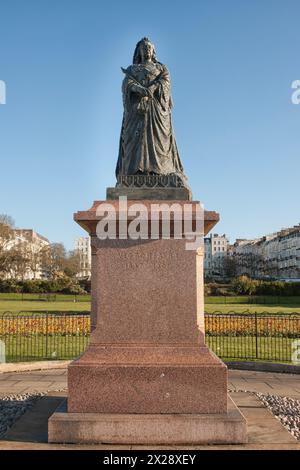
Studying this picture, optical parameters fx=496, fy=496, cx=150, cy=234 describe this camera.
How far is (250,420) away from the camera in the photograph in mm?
7105

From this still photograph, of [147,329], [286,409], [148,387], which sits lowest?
[286,409]

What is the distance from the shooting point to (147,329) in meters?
6.66

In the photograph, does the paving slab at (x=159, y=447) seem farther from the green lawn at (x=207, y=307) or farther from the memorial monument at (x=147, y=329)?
the green lawn at (x=207, y=307)

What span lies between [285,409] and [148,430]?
316 cm

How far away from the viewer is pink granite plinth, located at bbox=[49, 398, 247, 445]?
600cm

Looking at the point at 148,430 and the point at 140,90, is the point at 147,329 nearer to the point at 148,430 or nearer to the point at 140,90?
the point at 148,430

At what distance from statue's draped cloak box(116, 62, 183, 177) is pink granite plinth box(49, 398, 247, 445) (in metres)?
3.60

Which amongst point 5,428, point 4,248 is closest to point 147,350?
point 5,428

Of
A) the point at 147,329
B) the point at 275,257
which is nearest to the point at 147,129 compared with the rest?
the point at 147,329

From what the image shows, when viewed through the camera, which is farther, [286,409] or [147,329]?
[286,409]

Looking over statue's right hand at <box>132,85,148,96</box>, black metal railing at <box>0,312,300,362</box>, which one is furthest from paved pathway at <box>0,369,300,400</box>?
statue's right hand at <box>132,85,148,96</box>

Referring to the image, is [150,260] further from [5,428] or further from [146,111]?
[5,428]

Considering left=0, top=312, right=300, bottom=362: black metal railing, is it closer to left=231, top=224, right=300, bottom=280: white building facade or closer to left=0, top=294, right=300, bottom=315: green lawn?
left=0, top=294, right=300, bottom=315: green lawn

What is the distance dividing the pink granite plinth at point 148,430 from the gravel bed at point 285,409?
1.22m
